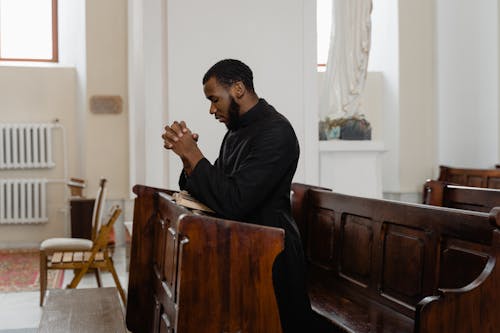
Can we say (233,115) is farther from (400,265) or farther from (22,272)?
(22,272)

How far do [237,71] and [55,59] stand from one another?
28.5 feet

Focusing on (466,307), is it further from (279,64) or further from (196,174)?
(279,64)

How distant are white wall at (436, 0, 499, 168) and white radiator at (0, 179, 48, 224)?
6174mm

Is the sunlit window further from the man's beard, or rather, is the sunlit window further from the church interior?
the man's beard

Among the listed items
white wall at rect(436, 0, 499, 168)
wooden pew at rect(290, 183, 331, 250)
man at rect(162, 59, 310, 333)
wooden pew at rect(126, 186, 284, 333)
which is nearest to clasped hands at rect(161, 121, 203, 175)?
man at rect(162, 59, 310, 333)

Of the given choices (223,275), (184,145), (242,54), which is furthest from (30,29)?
(223,275)

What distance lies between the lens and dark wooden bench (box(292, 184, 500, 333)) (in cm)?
232

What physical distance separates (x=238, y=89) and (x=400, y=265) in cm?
109

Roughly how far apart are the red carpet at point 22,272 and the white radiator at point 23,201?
499 mm

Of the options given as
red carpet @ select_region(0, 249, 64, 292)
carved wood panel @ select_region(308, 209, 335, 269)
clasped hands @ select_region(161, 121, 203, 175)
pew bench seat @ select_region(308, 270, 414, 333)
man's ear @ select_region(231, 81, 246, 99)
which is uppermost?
man's ear @ select_region(231, 81, 246, 99)

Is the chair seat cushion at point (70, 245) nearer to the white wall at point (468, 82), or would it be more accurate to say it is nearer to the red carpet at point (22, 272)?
the red carpet at point (22, 272)

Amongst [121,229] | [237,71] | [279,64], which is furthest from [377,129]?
[237,71]

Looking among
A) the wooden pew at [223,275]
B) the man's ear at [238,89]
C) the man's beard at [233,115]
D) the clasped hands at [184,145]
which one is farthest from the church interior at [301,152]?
the man's ear at [238,89]

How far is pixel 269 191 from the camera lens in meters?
2.94
